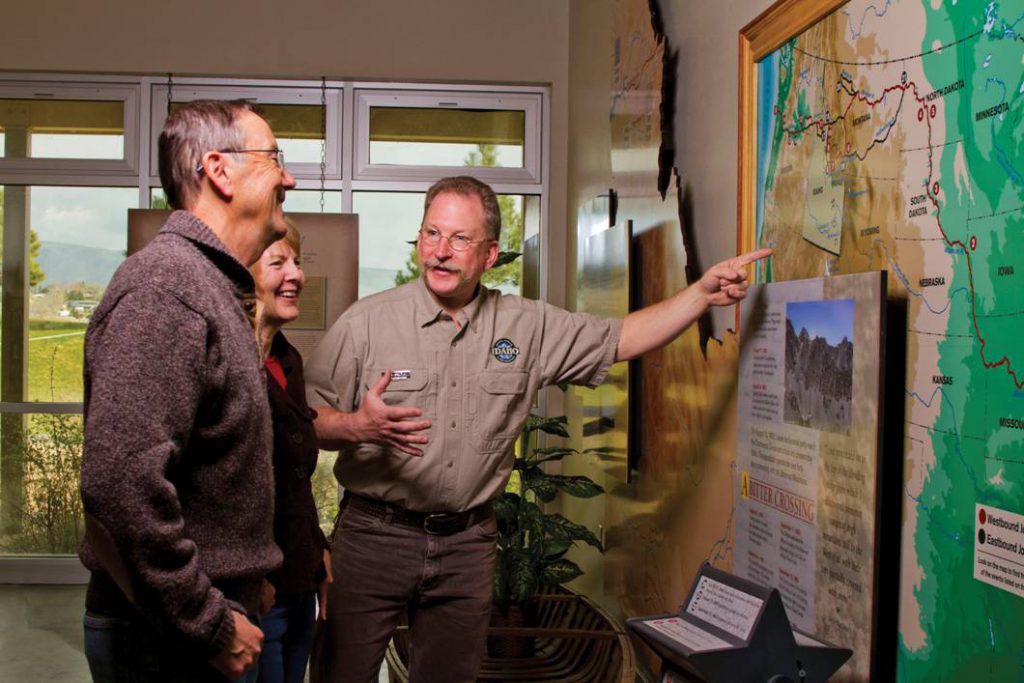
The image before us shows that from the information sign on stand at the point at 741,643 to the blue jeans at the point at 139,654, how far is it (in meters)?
0.70

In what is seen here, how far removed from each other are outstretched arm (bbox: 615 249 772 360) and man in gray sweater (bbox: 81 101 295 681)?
94cm

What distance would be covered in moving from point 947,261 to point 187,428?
105 cm

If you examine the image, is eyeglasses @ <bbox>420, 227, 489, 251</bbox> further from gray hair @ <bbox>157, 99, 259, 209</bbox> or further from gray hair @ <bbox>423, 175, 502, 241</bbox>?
gray hair @ <bbox>157, 99, 259, 209</bbox>

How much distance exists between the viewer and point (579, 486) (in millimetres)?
3201

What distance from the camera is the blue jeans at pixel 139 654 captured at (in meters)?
1.36

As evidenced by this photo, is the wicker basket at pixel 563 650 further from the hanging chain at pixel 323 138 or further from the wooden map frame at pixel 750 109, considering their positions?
the hanging chain at pixel 323 138

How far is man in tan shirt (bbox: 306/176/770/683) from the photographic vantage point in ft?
7.55

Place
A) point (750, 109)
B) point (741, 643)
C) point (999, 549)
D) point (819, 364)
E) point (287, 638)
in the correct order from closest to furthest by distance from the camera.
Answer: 1. point (999, 549)
2. point (741, 643)
3. point (819, 364)
4. point (287, 638)
5. point (750, 109)

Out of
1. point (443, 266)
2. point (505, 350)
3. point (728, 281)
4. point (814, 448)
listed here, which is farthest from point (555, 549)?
point (814, 448)

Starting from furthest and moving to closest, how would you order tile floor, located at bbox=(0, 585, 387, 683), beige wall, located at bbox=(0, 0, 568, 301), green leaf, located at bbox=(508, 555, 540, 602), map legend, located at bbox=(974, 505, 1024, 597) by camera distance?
1. beige wall, located at bbox=(0, 0, 568, 301)
2. tile floor, located at bbox=(0, 585, 387, 683)
3. green leaf, located at bbox=(508, 555, 540, 602)
4. map legend, located at bbox=(974, 505, 1024, 597)

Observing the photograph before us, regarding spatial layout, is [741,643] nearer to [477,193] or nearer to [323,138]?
[477,193]

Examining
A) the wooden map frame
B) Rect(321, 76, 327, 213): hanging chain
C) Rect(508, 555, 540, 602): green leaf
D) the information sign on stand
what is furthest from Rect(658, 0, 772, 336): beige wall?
Rect(321, 76, 327, 213): hanging chain

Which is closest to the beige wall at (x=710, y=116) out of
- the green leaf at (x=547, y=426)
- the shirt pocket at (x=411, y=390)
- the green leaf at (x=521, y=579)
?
the shirt pocket at (x=411, y=390)

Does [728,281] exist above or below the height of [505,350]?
above
